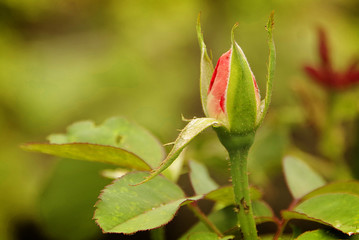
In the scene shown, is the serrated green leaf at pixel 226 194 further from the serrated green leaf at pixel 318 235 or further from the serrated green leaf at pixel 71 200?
the serrated green leaf at pixel 71 200

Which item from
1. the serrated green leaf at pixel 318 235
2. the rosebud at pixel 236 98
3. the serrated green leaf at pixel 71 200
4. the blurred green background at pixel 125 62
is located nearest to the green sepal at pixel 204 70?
the rosebud at pixel 236 98

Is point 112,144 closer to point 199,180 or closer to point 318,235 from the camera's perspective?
point 199,180

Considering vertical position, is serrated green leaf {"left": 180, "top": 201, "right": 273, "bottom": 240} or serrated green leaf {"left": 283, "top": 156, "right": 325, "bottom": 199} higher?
serrated green leaf {"left": 283, "top": 156, "right": 325, "bottom": 199}

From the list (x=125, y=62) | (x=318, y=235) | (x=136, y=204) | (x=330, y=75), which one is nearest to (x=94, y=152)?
(x=136, y=204)

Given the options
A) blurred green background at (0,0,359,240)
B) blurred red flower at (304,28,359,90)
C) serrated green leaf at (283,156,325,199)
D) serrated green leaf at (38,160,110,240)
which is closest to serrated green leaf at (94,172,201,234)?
serrated green leaf at (283,156,325,199)

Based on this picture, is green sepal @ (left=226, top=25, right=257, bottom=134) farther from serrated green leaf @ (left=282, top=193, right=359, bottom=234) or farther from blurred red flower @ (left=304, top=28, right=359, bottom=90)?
blurred red flower @ (left=304, top=28, right=359, bottom=90)
